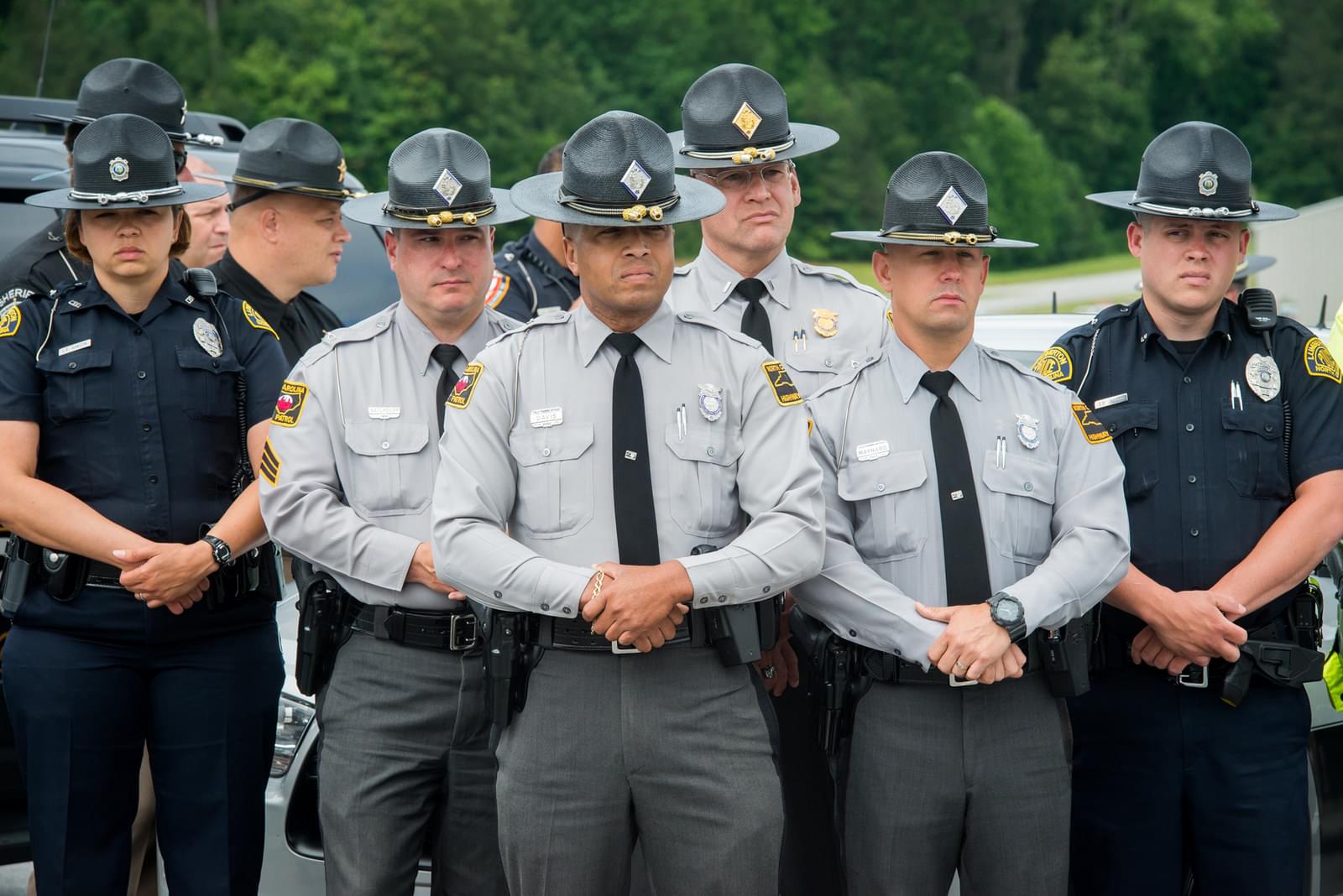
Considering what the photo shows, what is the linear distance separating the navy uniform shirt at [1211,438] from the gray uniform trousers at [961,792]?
519mm

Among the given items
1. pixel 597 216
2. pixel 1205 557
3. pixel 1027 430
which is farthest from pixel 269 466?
pixel 1205 557

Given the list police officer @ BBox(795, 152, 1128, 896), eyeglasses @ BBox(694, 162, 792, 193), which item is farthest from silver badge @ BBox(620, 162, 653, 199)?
eyeglasses @ BBox(694, 162, 792, 193)

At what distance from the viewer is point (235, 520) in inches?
158

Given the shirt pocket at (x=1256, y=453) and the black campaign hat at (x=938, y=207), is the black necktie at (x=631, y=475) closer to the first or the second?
the black campaign hat at (x=938, y=207)

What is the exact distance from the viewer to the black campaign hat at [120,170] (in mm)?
4031

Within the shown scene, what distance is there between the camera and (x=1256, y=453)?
12.8 feet

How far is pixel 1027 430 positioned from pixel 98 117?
120 inches

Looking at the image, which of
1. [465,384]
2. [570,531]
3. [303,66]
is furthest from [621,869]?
[303,66]

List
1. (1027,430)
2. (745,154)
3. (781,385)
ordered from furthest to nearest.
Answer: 1. (745,154)
2. (1027,430)
3. (781,385)

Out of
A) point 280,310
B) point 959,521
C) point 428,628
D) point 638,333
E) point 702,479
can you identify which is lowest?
point 428,628

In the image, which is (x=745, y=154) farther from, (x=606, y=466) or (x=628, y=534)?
(x=628, y=534)

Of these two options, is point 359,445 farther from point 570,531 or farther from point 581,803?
point 581,803

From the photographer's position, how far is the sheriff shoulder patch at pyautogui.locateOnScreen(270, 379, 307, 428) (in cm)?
396

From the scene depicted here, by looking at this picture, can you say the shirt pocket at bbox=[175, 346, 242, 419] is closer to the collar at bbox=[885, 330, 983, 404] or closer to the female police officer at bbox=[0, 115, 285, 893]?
the female police officer at bbox=[0, 115, 285, 893]
